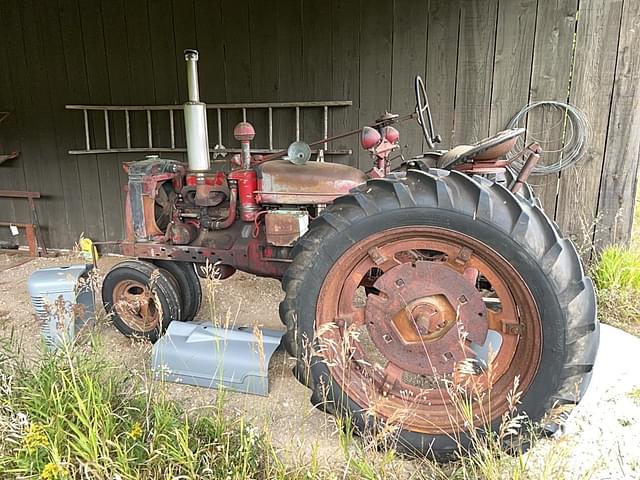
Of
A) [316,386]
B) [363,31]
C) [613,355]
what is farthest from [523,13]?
[316,386]

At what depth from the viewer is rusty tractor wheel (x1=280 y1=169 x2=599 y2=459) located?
58.6 inches

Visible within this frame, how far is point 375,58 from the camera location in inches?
138

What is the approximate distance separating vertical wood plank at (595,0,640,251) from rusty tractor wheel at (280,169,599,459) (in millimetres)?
2087

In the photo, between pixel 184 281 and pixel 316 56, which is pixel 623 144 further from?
pixel 184 281

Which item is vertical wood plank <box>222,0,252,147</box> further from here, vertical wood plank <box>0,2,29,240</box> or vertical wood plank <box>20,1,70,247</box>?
vertical wood plank <box>0,2,29,240</box>

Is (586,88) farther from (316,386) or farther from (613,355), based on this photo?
(316,386)

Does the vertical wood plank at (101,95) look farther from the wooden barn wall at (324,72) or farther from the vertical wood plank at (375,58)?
the vertical wood plank at (375,58)

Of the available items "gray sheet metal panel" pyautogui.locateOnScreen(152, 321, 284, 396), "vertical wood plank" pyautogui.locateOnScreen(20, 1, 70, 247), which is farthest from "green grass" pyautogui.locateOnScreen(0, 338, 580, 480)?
"vertical wood plank" pyautogui.locateOnScreen(20, 1, 70, 247)

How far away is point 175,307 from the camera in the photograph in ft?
8.63

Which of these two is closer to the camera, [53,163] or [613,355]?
[613,355]

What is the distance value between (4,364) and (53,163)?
120 inches

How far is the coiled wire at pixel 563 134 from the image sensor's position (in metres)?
3.22

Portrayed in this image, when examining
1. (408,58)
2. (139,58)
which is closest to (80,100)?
(139,58)

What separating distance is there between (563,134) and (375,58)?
144 cm
